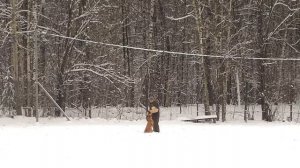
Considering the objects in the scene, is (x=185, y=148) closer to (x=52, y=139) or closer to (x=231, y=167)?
(x=231, y=167)

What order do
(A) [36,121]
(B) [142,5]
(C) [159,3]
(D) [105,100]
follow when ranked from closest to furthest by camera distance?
(A) [36,121] → (D) [105,100] → (C) [159,3] → (B) [142,5]

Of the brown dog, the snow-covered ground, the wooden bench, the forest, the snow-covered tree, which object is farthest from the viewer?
the forest

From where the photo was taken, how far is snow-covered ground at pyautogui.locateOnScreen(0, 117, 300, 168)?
1207 centimetres

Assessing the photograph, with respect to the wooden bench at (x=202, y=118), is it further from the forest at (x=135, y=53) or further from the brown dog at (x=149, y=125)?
the brown dog at (x=149, y=125)

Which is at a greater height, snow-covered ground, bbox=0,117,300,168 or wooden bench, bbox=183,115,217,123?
wooden bench, bbox=183,115,217,123

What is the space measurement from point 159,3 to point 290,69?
12.6m

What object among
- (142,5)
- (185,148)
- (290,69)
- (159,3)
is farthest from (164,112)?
(185,148)

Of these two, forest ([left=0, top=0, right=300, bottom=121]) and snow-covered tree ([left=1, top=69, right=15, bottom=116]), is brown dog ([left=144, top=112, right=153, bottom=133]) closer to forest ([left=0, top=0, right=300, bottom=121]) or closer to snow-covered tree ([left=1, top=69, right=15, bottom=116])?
forest ([left=0, top=0, right=300, bottom=121])

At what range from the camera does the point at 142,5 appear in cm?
4041

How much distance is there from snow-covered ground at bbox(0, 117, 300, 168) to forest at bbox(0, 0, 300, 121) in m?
6.40

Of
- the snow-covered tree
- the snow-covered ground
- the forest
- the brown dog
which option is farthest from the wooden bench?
the snow-covered tree

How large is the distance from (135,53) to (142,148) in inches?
1225

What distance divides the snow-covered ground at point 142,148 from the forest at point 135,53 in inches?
252

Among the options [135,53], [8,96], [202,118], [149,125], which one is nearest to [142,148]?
[149,125]
